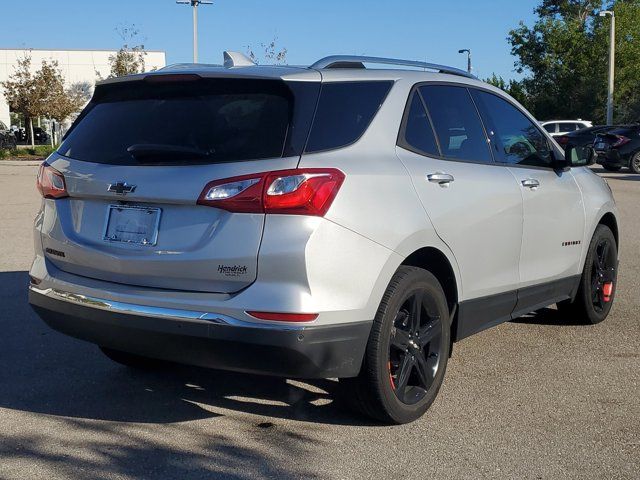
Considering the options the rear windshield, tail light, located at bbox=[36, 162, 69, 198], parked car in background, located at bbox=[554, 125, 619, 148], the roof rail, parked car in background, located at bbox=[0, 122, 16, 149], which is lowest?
parked car in background, located at bbox=[0, 122, 16, 149]

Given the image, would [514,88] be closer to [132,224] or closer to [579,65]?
[579,65]

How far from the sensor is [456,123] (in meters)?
5.02

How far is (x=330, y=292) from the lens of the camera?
12.5 feet

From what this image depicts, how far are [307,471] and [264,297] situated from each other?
0.80 metres

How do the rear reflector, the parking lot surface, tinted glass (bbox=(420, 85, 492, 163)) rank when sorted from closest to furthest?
the rear reflector → the parking lot surface → tinted glass (bbox=(420, 85, 492, 163))

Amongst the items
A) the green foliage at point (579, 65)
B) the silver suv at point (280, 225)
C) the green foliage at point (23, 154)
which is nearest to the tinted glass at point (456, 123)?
the silver suv at point (280, 225)

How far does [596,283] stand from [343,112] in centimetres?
332

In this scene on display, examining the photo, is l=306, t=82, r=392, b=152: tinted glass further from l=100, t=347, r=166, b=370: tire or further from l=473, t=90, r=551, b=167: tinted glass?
l=100, t=347, r=166, b=370: tire

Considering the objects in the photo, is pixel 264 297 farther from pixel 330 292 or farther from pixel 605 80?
pixel 605 80

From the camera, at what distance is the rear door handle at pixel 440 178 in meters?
4.49

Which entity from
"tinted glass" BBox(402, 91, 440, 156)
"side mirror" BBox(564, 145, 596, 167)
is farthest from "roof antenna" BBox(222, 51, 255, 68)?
"side mirror" BBox(564, 145, 596, 167)

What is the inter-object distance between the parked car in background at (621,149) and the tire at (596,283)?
19849mm

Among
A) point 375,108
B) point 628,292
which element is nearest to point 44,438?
point 375,108

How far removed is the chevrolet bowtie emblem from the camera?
4012 millimetres
